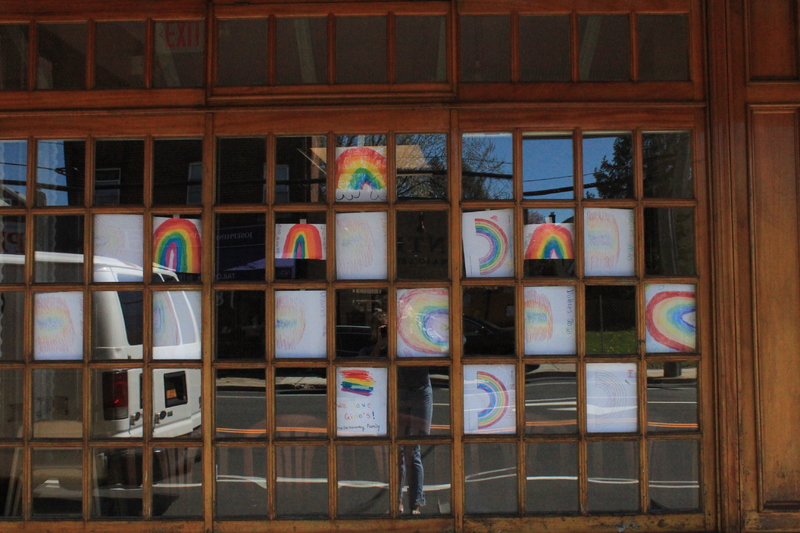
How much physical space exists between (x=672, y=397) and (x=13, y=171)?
3.97 metres

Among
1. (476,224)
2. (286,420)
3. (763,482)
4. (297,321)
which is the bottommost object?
(763,482)

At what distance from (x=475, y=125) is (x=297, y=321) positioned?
4.89 feet

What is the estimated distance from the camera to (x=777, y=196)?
328 cm

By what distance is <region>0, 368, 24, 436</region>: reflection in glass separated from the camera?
3361 millimetres

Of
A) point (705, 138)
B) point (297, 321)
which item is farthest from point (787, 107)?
point (297, 321)

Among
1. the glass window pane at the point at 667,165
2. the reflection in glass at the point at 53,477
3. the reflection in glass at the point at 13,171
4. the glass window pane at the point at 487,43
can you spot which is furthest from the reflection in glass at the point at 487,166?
the reflection in glass at the point at 53,477

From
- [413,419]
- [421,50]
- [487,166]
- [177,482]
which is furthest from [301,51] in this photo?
[177,482]

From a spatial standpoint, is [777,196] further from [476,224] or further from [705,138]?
[476,224]

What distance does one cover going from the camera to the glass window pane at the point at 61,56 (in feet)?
11.3

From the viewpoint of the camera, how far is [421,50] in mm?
3379

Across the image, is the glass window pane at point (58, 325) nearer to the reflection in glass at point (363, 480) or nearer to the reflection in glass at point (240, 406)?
the reflection in glass at point (240, 406)

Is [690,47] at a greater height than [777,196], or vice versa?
[690,47]

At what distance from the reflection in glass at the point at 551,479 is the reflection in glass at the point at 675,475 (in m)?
0.44

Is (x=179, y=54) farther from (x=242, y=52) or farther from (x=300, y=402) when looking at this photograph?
(x=300, y=402)
